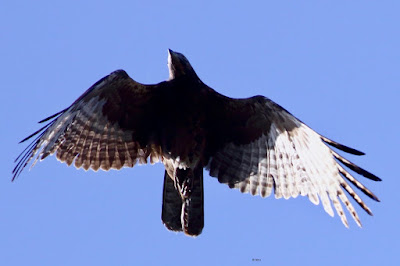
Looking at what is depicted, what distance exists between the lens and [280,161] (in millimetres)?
10633

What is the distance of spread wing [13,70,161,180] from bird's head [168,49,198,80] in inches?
11.9

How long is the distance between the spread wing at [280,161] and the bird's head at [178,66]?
2.09ft

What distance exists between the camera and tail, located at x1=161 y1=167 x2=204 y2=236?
33.7 ft

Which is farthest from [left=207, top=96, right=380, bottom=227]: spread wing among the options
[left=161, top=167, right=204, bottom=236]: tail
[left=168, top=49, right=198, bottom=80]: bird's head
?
[left=168, top=49, right=198, bottom=80]: bird's head

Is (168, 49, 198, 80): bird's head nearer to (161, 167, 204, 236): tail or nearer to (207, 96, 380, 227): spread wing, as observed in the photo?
(207, 96, 380, 227): spread wing

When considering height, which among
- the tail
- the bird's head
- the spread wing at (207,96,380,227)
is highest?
the bird's head

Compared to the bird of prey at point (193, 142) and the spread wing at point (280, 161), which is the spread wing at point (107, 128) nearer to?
the bird of prey at point (193, 142)

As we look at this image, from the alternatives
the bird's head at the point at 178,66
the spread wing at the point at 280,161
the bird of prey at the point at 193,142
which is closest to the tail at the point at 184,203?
the bird of prey at the point at 193,142

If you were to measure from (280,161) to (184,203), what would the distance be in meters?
1.24

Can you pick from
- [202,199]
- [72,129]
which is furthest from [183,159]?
[72,129]

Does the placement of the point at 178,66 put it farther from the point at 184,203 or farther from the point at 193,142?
the point at 184,203

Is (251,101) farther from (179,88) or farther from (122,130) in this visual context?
(122,130)

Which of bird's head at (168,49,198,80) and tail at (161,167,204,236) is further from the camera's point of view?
bird's head at (168,49,198,80)

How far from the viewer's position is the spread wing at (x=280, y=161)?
1034cm
